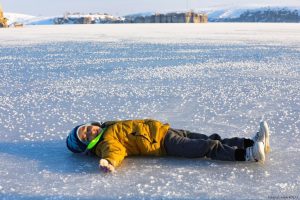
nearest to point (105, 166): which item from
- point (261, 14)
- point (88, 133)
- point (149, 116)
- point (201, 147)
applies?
point (88, 133)

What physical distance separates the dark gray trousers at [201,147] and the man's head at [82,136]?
429 millimetres

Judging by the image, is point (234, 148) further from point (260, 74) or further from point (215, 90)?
point (260, 74)

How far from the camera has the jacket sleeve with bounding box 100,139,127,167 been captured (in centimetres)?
257

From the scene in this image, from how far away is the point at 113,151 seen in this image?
2.64 meters

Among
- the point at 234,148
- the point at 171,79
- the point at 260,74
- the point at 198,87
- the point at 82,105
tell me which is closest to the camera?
the point at 234,148

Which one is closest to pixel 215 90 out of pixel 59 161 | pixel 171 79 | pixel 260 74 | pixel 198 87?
pixel 198 87

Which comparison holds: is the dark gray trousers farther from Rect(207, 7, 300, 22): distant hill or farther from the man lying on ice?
Rect(207, 7, 300, 22): distant hill

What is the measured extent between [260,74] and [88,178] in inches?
165

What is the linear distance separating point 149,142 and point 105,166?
40 centimetres

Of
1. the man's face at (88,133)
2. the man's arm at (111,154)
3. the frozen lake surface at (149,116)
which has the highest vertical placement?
the man's face at (88,133)

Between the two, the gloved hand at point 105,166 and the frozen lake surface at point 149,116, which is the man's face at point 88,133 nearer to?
the frozen lake surface at point 149,116

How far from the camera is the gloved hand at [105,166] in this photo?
2.48 m

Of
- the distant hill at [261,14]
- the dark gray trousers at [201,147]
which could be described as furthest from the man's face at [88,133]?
the distant hill at [261,14]

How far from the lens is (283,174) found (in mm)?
2443
